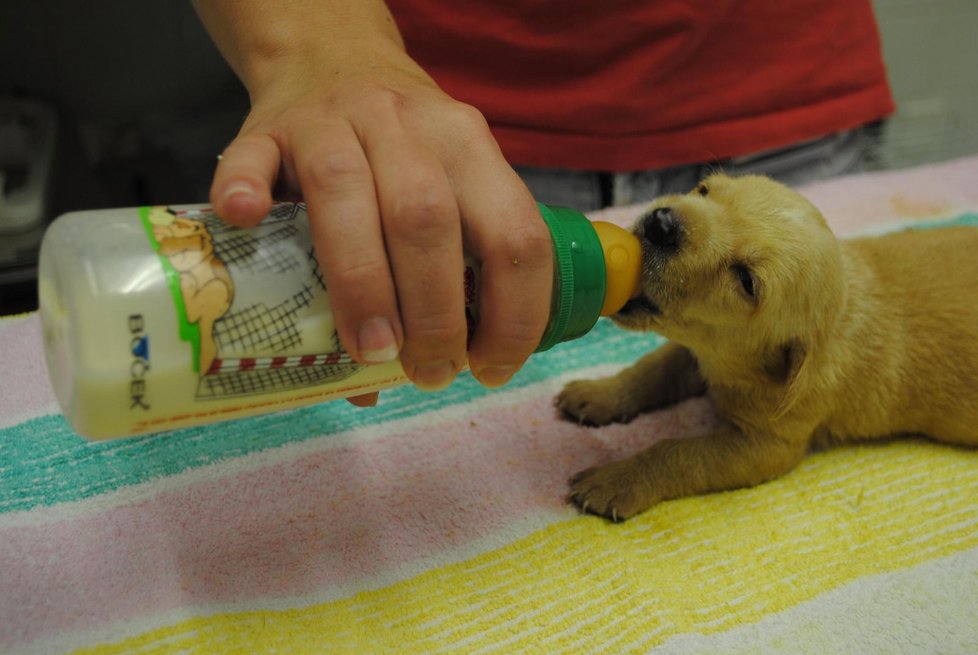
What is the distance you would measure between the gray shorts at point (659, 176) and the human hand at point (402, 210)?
1.05 meters

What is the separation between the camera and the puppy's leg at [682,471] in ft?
4.00

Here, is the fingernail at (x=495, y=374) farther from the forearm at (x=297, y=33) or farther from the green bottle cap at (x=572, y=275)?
the forearm at (x=297, y=33)

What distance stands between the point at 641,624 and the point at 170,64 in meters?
2.21

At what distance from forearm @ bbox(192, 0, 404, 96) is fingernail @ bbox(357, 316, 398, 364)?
0.37 metres

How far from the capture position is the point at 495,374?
35.9 inches

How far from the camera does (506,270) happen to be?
2.67ft

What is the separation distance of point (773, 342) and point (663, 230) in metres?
0.30

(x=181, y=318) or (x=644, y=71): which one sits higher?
(x=644, y=71)

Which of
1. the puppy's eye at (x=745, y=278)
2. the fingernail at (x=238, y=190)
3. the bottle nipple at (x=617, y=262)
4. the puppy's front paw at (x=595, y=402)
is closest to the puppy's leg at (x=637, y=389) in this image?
the puppy's front paw at (x=595, y=402)

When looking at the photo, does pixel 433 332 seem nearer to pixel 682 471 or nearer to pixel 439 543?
pixel 439 543

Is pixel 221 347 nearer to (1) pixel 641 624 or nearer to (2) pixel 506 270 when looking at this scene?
(2) pixel 506 270

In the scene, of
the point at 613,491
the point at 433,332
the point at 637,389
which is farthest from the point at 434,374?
the point at 637,389

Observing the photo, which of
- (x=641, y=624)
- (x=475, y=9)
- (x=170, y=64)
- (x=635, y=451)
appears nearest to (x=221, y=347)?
(x=641, y=624)

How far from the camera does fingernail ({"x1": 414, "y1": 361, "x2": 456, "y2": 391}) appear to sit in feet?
2.73
